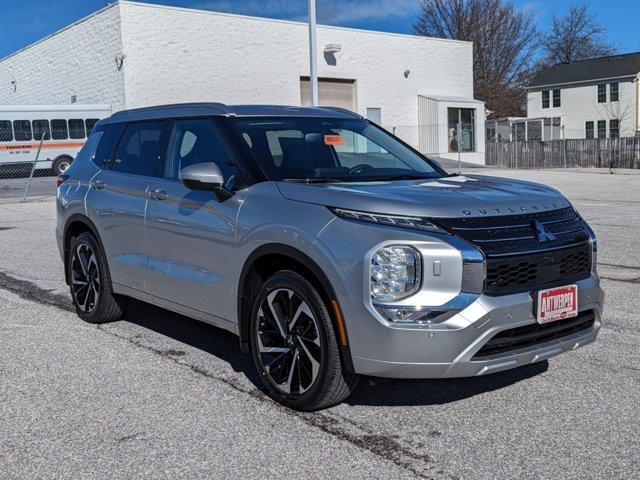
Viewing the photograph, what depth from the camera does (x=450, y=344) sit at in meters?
3.64

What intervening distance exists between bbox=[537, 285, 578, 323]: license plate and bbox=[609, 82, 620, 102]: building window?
54409 mm

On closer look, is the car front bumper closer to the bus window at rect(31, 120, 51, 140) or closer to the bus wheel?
the bus wheel

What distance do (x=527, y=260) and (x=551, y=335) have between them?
0.47m

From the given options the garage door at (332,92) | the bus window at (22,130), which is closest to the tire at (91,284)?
the bus window at (22,130)

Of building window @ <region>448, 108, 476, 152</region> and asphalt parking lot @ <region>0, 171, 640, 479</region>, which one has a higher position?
building window @ <region>448, 108, 476, 152</region>

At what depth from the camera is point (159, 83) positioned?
28703 millimetres

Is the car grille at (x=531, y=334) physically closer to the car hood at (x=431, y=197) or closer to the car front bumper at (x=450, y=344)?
the car front bumper at (x=450, y=344)

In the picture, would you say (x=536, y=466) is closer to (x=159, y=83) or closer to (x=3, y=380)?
(x=3, y=380)

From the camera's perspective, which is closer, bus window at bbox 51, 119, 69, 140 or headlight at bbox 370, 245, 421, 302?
headlight at bbox 370, 245, 421, 302

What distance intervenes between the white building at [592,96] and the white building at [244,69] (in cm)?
1670

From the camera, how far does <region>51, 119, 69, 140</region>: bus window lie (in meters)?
28.6

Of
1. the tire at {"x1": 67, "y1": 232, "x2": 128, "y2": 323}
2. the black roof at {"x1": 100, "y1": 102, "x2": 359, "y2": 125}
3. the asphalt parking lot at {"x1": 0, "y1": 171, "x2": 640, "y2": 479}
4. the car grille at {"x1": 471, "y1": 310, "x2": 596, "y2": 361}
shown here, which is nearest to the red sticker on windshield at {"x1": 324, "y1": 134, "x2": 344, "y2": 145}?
the black roof at {"x1": 100, "y1": 102, "x2": 359, "y2": 125}

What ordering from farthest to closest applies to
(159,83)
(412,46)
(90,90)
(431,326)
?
1. (412,46)
2. (90,90)
3. (159,83)
4. (431,326)

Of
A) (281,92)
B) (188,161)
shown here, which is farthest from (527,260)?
(281,92)
